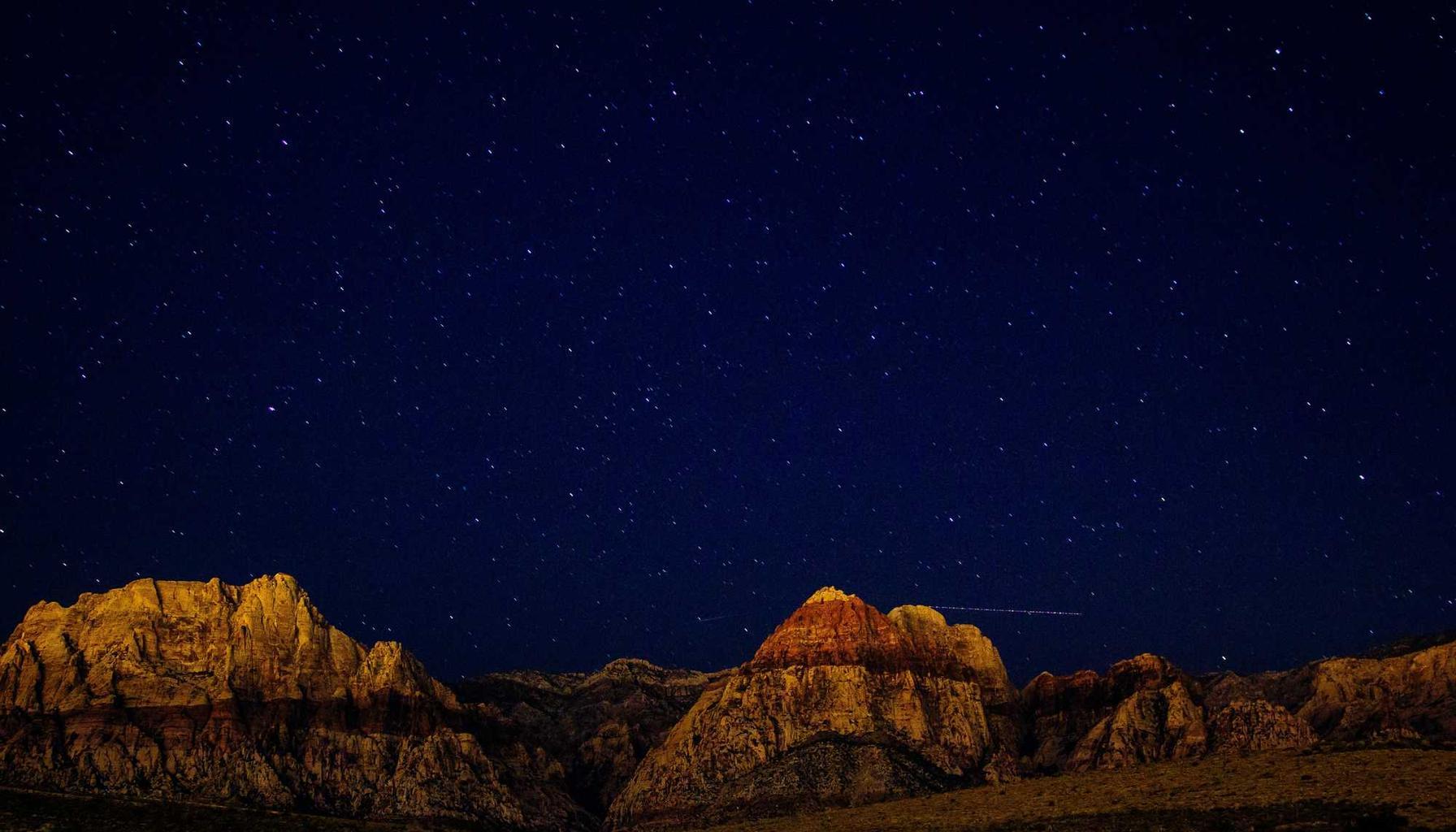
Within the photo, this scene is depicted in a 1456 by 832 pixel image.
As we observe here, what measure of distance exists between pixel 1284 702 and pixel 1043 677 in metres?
35.8

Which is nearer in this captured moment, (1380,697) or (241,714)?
(1380,697)

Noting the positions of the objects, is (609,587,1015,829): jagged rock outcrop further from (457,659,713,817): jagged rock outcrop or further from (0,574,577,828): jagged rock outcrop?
(0,574,577,828): jagged rock outcrop

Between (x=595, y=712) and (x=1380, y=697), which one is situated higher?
(x=595, y=712)

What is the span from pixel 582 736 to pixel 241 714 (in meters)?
47.8

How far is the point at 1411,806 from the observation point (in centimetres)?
4031

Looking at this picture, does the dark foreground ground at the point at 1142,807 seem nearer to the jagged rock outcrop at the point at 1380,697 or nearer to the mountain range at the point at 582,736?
the mountain range at the point at 582,736

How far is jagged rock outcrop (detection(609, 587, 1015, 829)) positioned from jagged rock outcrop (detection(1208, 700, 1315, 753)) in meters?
22.9

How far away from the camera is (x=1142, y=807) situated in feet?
→ 166

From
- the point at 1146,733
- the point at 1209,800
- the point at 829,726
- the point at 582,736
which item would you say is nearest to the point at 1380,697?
the point at 1146,733

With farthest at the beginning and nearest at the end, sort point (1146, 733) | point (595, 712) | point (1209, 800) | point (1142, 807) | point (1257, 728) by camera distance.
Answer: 1. point (595, 712)
2. point (1146, 733)
3. point (1257, 728)
4. point (1142, 807)
5. point (1209, 800)

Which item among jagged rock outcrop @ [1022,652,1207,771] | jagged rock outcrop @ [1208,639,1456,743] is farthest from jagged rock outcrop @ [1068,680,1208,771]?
jagged rock outcrop @ [1208,639,1456,743]

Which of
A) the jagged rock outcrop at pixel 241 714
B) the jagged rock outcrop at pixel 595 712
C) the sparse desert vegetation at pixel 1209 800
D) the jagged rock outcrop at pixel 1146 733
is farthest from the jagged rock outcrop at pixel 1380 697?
the jagged rock outcrop at pixel 241 714

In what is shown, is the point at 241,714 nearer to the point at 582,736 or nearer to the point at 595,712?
the point at 582,736

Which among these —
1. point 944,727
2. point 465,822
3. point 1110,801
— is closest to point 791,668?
point 944,727
